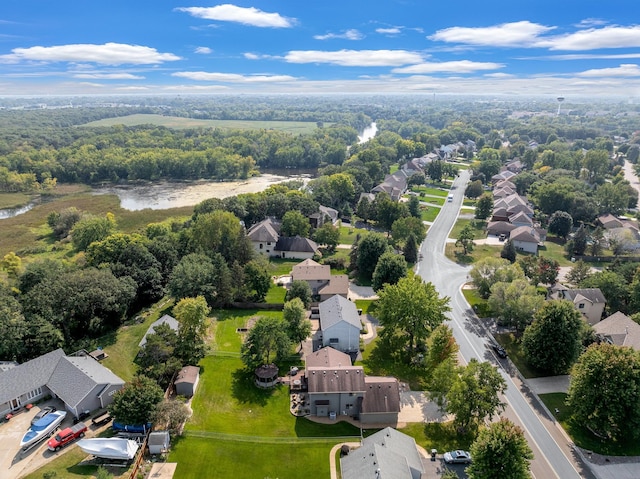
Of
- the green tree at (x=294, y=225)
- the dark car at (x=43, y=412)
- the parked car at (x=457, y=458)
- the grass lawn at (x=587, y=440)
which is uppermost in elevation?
the green tree at (x=294, y=225)

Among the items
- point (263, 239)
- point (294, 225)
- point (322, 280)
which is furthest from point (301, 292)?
point (294, 225)

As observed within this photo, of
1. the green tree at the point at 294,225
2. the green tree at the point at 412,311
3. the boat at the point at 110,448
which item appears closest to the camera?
the boat at the point at 110,448

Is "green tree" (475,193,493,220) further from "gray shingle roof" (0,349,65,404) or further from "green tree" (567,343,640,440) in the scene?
"gray shingle roof" (0,349,65,404)

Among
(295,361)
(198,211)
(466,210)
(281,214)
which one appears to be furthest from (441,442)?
(466,210)

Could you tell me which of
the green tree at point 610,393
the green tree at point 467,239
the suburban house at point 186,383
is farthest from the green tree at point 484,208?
the suburban house at point 186,383

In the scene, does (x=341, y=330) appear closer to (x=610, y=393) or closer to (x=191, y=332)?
(x=191, y=332)

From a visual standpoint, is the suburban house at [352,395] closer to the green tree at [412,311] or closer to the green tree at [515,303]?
the green tree at [412,311]
